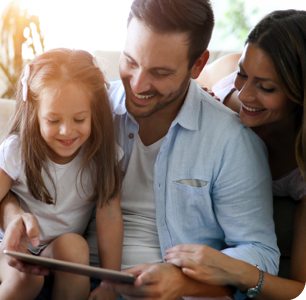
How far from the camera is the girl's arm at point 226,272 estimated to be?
1.02 meters

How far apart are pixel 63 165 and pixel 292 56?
2.40ft

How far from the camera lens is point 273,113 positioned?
119 centimetres

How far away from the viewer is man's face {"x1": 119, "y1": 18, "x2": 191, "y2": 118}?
111cm

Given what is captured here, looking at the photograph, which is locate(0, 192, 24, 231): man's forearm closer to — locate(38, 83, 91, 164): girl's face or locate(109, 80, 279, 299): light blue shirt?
locate(38, 83, 91, 164): girl's face

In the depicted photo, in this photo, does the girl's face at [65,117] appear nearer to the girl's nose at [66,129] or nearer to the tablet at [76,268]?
the girl's nose at [66,129]

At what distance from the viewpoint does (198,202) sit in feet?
4.03

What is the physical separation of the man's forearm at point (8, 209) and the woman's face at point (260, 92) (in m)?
0.72

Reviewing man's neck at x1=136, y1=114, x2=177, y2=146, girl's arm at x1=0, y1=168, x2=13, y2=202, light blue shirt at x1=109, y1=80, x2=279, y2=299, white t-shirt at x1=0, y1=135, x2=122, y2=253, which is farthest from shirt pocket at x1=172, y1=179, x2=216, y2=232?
girl's arm at x1=0, y1=168, x2=13, y2=202

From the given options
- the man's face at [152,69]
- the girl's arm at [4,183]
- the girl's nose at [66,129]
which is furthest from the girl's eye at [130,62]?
the girl's arm at [4,183]

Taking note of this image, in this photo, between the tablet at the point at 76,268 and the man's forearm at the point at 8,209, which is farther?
the man's forearm at the point at 8,209

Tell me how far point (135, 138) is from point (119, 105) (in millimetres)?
127

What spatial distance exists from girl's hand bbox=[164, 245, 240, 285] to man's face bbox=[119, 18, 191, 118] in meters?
0.43

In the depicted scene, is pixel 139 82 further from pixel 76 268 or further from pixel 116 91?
pixel 76 268

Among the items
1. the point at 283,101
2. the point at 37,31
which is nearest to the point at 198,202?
the point at 283,101
